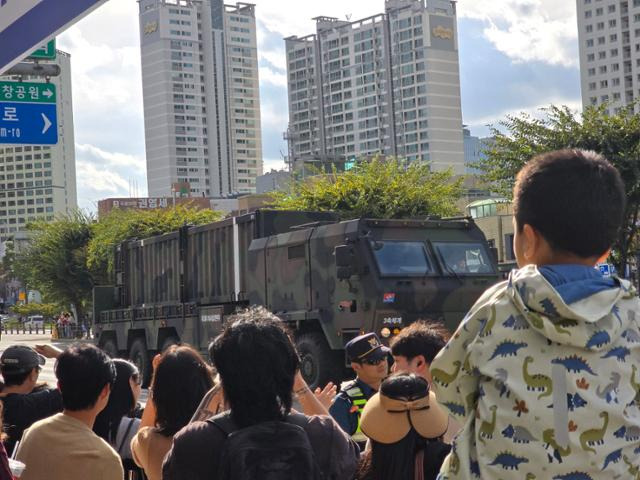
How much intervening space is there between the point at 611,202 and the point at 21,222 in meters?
196

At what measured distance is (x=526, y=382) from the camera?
253cm

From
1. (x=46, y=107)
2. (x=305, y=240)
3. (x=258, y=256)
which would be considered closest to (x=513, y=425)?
(x=46, y=107)

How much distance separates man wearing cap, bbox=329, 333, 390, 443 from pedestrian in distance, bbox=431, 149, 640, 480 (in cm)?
249

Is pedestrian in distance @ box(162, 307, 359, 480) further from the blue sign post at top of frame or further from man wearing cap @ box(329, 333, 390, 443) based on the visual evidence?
the blue sign post at top of frame

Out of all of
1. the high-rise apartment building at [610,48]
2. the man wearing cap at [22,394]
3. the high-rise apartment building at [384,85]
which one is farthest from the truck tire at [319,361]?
the high-rise apartment building at [384,85]

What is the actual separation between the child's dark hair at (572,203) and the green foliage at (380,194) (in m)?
29.0

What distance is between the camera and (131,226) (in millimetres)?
44031

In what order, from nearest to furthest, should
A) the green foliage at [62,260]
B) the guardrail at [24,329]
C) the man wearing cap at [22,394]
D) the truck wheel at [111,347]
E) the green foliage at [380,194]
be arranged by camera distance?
1. the man wearing cap at [22,394]
2. the truck wheel at [111,347]
3. the green foliage at [380,194]
4. the green foliage at [62,260]
5. the guardrail at [24,329]

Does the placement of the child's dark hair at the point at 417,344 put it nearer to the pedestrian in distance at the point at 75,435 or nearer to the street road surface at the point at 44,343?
the pedestrian in distance at the point at 75,435

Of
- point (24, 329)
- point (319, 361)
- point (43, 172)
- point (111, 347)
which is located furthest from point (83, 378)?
point (24, 329)

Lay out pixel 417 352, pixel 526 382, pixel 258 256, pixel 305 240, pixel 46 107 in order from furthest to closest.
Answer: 1. pixel 258 256
2. pixel 305 240
3. pixel 46 107
4. pixel 417 352
5. pixel 526 382

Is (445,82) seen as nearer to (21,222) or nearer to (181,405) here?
(21,222)

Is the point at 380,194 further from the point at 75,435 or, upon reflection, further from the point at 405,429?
the point at 405,429

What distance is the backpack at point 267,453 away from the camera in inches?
118
